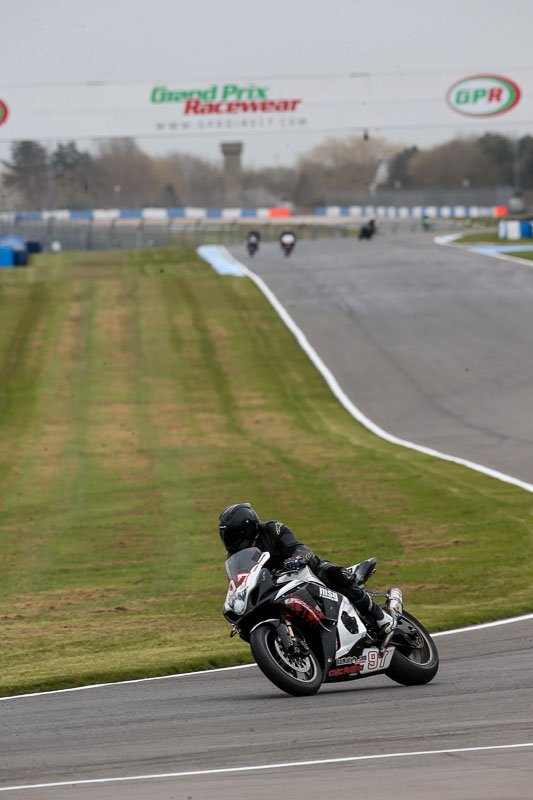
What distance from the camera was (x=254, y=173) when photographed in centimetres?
12106

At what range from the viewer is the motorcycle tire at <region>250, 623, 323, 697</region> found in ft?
26.5

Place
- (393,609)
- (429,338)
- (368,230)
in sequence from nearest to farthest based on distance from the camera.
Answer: (393,609) → (429,338) → (368,230)

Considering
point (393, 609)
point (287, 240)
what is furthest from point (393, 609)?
point (287, 240)

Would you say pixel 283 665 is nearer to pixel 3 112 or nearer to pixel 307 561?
pixel 307 561

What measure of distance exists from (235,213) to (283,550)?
72.3 meters

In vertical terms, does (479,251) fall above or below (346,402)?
above

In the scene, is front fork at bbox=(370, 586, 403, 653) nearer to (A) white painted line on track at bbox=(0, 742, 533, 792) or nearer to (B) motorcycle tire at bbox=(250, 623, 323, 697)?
(B) motorcycle tire at bbox=(250, 623, 323, 697)

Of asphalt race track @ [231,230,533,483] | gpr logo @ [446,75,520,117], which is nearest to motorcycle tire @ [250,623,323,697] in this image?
asphalt race track @ [231,230,533,483]

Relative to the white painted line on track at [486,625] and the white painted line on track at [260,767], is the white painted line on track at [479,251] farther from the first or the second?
the white painted line on track at [260,767]

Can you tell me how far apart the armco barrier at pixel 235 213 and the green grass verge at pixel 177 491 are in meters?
40.3

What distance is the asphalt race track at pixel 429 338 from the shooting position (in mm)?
26031

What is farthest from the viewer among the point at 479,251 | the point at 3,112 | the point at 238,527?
the point at 3,112

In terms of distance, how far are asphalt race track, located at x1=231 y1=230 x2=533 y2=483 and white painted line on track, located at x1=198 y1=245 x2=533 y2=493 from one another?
0.22 m

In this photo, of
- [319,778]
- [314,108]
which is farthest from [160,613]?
[314,108]
